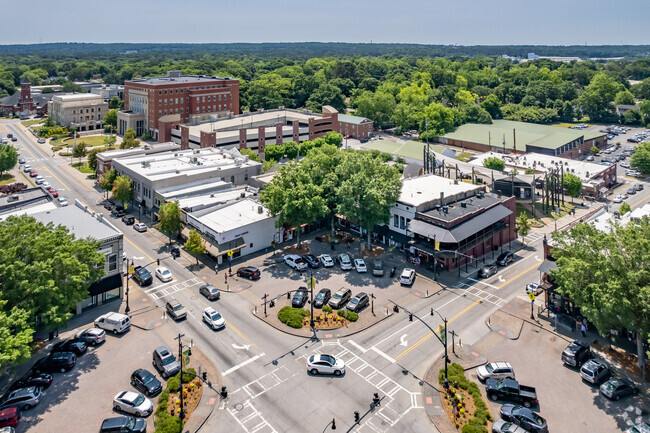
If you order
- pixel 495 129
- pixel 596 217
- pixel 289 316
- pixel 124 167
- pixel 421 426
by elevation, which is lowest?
pixel 421 426

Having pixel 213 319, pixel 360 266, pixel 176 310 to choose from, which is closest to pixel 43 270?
pixel 176 310

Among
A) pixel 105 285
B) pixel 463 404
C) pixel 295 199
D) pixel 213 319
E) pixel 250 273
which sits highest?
pixel 295 199

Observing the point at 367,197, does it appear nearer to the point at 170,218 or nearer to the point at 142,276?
the point at 170,218

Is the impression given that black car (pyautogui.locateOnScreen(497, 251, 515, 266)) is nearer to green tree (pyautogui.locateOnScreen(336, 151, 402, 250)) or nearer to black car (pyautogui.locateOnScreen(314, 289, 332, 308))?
green tree (pyautogui.locateOnScreen(336, 151, 402, 250))

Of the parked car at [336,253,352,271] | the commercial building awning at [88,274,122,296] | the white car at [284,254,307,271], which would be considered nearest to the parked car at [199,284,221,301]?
the commercial building awning at [88,274,122,296]

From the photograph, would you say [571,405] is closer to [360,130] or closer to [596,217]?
[596,217]

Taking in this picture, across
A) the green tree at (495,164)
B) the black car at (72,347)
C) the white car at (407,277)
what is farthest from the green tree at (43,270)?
the green tree at (495,164)

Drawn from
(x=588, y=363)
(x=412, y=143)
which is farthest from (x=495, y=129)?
(x=588, y=363)

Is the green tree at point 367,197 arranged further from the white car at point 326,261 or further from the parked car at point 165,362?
the parked car at point 165,362
